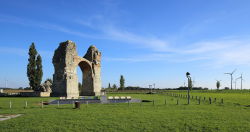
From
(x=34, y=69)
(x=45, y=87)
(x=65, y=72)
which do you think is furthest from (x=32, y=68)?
(x=65, y=72)

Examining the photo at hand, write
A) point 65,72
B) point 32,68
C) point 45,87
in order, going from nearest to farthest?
point 65,72, point 45,87, point 32,68

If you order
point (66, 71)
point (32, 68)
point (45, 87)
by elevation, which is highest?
point (32, 68)

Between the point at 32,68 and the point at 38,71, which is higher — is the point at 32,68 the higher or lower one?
the higher one

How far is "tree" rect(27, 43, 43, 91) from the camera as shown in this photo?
54.8m

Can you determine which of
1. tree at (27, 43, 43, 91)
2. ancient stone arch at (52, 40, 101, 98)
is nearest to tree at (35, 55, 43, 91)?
tree at (27, 43, 43, 91)

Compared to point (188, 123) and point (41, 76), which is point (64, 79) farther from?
point (188, 123)

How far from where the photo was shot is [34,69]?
54969mm

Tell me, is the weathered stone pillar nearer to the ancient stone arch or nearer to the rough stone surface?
the ancient stone arch

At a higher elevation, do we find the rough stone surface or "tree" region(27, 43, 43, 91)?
"tree" region(27, 43, 43, 91)

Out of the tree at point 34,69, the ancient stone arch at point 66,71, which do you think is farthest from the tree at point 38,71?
the ancient stone arch at point 66,71

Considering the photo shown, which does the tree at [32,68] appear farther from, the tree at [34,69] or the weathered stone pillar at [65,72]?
the weathered stone pillar at [65,72]

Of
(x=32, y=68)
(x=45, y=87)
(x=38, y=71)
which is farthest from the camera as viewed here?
(x=38, y=71)

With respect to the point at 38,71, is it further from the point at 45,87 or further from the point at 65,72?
the point at 65,72

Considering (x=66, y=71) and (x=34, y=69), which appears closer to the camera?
(x=66, y=71)
